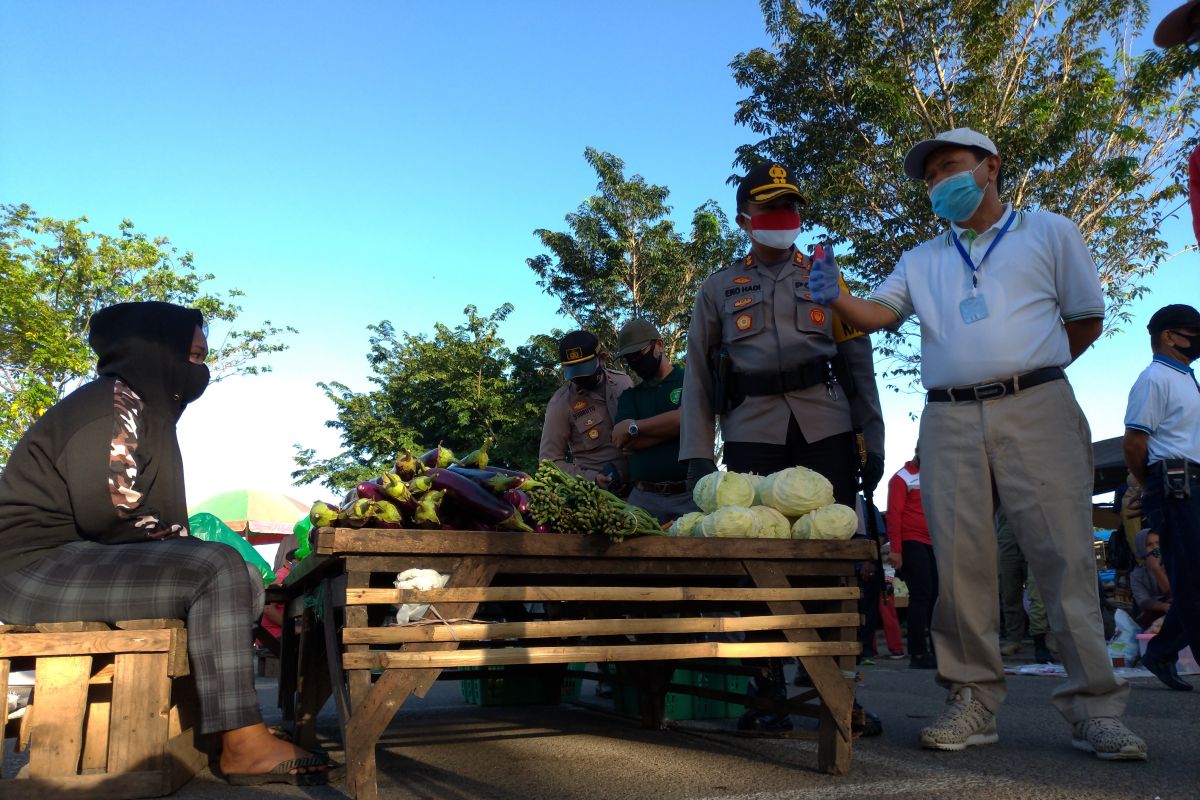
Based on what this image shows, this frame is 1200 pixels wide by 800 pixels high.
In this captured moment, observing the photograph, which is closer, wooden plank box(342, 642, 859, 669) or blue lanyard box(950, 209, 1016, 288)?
wooden plank box(342, 642, 859, 669)

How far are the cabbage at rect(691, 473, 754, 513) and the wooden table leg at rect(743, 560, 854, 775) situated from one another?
362 mm

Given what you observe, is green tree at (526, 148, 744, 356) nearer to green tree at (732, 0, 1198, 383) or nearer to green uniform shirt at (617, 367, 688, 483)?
green tree at (732, 0, 1198, 383)

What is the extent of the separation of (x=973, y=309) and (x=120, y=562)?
3.49m

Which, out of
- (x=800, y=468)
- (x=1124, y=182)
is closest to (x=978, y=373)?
(x=800, y=468)

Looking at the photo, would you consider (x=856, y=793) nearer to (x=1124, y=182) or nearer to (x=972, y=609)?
(x=972, y=609)

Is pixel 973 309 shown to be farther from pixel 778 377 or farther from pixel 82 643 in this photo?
pixel 82 643

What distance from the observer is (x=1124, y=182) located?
616 inches

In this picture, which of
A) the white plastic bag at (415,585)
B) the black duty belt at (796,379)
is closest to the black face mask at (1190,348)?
the black duty belt at (796,379)

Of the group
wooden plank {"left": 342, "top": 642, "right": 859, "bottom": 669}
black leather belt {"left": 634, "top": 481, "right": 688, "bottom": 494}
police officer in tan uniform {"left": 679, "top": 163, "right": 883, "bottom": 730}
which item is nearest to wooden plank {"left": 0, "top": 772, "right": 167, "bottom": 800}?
wooden plank {"left": 342, "top": 642, "right": 859, "bottom": 669}

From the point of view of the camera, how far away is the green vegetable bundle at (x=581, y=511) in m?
3.09

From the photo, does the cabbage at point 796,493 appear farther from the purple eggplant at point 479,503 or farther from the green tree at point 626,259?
the green tree at point 626,259

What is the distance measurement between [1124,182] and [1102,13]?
9.88 ft

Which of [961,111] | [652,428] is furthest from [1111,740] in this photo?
[961,111]

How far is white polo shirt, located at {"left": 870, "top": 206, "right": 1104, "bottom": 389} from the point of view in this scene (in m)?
3.73
